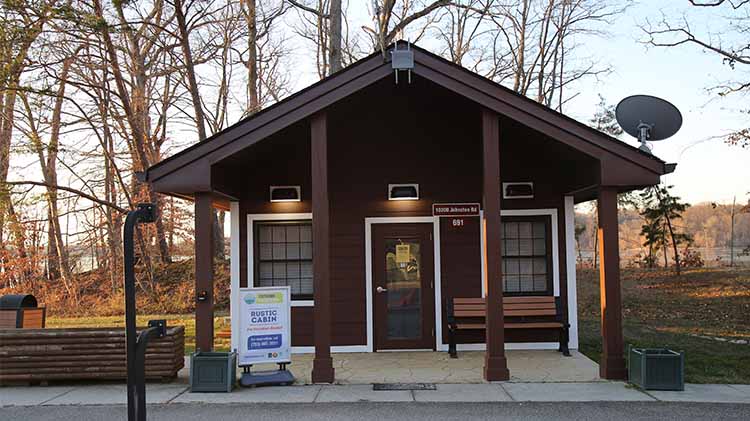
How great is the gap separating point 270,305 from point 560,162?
15.4 feet

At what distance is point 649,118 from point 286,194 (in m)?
5.12

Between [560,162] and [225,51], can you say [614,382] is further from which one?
[225,51]

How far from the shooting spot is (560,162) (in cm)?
971

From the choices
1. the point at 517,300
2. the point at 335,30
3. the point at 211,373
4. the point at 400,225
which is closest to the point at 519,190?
the point at 517,300

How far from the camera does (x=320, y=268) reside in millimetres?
7746

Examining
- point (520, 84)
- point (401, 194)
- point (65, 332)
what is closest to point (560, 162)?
point (401, 194)

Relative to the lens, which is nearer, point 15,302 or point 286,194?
point 15,302

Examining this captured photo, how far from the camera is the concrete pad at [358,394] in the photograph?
7.00 m

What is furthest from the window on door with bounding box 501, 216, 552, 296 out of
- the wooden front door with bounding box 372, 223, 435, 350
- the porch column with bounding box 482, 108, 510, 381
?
the porch column with bounding box 482, 108, 510, 381

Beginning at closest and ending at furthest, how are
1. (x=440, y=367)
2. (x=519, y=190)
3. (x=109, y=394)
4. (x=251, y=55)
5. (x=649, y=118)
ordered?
(x=109, y=394) → (x=649, y=118) → (x=440, y=367) → (x=519, y=190) → (x=251, y=55)

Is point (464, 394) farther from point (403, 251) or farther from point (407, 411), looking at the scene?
point (403, 251)

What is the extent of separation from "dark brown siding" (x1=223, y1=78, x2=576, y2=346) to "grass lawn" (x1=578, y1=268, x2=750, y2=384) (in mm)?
2350

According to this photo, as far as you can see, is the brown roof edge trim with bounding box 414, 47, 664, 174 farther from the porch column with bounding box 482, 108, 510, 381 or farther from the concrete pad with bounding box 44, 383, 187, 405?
the concrete pad with bounding box 44, 383, 187, 405

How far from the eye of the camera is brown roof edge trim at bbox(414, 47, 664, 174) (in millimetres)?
7684
